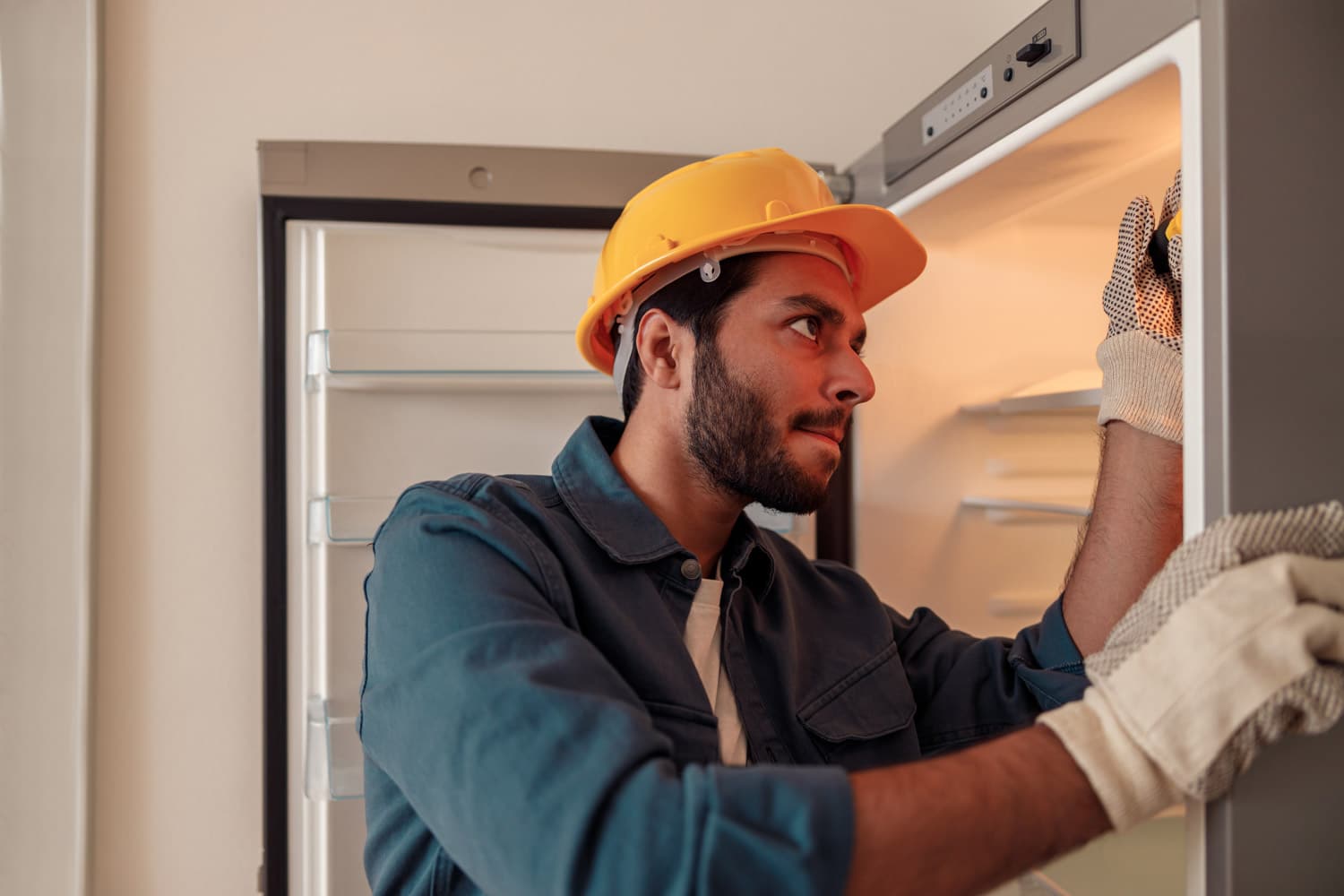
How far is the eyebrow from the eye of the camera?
118 centimetres

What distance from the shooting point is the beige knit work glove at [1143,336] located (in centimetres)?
104

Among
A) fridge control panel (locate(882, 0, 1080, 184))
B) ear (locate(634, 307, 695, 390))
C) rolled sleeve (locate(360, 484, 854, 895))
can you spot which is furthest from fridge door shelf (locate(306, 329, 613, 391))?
rolled sleeve (locate(360, 484, 854, 895))

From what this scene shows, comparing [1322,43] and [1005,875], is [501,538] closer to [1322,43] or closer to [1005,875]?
[1005,875]

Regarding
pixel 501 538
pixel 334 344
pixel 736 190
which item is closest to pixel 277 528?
pixel 334 344

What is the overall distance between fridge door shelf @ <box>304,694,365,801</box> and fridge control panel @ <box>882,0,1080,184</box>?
1130 mm

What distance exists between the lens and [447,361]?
156 cm

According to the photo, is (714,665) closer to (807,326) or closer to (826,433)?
(826,433)

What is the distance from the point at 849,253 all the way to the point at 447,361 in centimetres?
63

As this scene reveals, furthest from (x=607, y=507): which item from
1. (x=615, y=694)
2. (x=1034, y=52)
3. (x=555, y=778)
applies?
(x=1034, y=52)

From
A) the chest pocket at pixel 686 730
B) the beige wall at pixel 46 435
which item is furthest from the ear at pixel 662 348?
the beige wall at pixel 46 435

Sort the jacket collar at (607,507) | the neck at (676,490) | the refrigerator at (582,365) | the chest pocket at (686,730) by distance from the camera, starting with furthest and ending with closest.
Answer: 1. the refrigerator at (582,365)
2. the neck at (676,490)
3. the jacket collar at (607,507)
4. the chest pocket at (686,730)

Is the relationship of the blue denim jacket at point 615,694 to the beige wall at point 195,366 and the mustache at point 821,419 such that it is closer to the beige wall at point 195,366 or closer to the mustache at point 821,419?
the mustache at point 821,419

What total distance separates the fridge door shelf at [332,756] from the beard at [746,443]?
0.72 meters

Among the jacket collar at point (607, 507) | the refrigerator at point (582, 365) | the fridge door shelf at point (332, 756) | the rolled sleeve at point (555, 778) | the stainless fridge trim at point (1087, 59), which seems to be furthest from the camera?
the fridge door shelf at point (332, 756)
